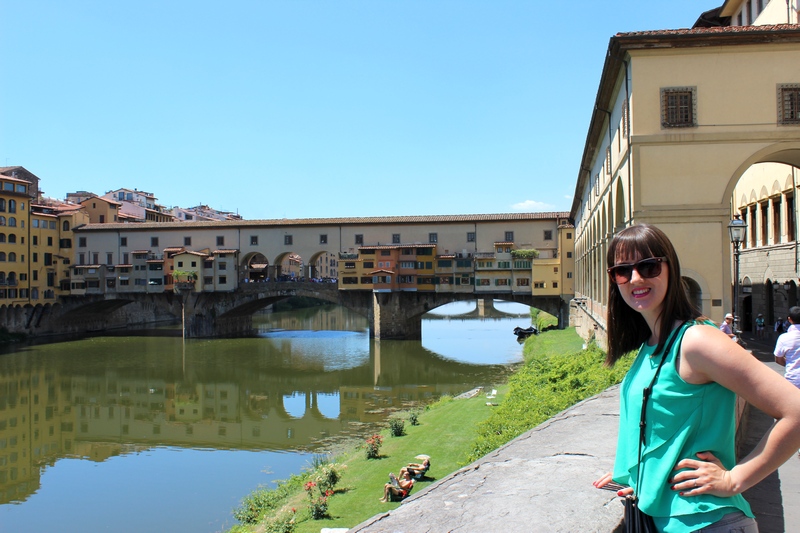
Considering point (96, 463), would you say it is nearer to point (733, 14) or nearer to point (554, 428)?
point (554, 428)

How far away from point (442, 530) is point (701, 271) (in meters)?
13.2

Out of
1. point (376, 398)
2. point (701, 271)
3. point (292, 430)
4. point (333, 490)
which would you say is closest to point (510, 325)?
point (376, 398)

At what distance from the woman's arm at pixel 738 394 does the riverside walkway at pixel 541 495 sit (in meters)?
0.85

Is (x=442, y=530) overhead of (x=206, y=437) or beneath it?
overhead

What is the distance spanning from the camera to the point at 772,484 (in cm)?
458

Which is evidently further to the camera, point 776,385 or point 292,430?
point 292,430

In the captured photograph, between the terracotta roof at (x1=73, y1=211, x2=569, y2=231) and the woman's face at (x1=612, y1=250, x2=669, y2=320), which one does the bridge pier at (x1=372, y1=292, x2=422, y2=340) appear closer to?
the terracotta roof at (x1=73, y1=211, x2=569, y2=231)

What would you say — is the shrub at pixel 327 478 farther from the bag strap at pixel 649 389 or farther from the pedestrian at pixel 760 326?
the pedestrian at pixel 760 326

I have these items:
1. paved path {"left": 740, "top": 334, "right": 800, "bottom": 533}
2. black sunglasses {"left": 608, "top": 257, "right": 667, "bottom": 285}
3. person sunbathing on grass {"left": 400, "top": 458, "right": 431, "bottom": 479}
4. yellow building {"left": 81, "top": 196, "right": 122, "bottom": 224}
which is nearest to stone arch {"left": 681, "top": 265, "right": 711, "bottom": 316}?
person sunbathing on grass {"left": 400, "top": 458, "right": 431, "bottom": 479}

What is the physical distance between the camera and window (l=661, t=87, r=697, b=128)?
14156mm

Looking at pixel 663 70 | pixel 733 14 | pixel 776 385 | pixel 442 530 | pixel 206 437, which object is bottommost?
pixel 206 437

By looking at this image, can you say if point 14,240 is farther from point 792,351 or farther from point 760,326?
point 792,351

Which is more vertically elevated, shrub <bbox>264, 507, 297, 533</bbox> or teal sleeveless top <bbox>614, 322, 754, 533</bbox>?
teal sleeveless top <bbox>614, 322, 754, 533</bbox>

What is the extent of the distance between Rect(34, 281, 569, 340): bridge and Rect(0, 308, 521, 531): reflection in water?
2741 mm
